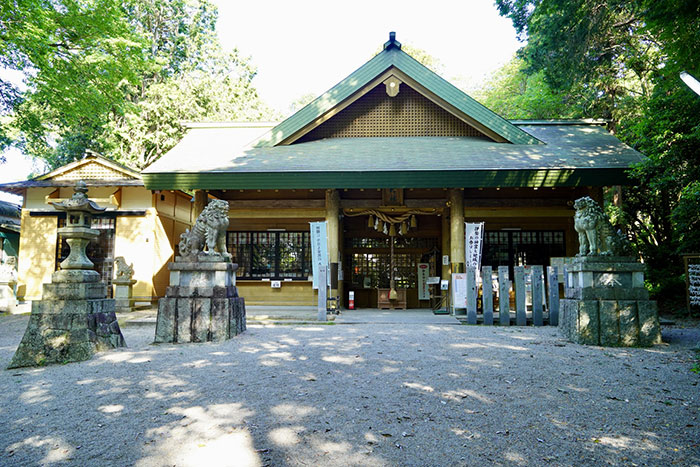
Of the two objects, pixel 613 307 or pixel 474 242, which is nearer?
pixel 613 307

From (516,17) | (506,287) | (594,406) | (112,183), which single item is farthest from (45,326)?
(516,17)

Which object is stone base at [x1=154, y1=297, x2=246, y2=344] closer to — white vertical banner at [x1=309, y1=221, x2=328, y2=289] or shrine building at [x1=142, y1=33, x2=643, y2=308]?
white vertical banner at [x1=309, y1=221, x2=328, y2=289]

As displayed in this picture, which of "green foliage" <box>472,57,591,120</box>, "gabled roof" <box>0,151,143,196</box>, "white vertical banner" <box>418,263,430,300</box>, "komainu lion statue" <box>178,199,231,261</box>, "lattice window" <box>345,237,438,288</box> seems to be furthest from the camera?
"green foliage" <box>472,57,591,120</box>

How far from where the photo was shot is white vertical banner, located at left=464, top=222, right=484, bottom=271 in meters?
10.3

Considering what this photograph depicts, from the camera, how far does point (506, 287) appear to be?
8586mm

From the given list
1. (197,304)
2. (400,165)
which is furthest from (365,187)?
(197,304)

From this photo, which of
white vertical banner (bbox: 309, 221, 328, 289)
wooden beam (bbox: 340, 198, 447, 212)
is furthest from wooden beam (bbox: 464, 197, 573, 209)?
white vertical banner (bbox: 309, 221, 328, 289)

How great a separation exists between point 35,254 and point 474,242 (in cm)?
1339

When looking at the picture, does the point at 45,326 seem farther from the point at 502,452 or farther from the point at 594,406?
the point at 594,406

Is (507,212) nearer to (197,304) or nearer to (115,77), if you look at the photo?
(197,304)

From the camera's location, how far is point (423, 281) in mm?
14281

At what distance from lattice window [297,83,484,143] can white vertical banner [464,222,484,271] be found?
3.70 m

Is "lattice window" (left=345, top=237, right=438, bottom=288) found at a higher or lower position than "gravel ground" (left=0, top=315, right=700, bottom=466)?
higher

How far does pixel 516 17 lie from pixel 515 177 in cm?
591
